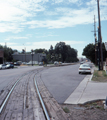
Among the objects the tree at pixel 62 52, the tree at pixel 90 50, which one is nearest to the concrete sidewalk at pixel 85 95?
the tree at pixel 90 50

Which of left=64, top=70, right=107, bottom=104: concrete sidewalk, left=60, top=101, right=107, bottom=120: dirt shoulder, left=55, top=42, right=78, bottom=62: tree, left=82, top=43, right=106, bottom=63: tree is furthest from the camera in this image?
left=55, top=42, right=78, bottom=62: tree

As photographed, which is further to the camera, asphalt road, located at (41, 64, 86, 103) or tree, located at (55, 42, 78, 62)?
tree, located at (55, 42, 78, 62)

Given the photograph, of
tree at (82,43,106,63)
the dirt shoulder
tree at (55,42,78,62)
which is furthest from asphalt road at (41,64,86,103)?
tree at (55,42,78,62)

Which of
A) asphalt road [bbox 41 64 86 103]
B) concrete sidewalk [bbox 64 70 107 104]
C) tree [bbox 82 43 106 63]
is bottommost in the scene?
asphalt road [bbox 41 64 86 103]

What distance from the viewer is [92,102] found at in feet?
27.1

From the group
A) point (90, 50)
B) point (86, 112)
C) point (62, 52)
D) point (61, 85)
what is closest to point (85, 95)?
point (86, 112)

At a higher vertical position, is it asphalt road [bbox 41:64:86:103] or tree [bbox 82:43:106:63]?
tree [bbox 82:43:106:63]

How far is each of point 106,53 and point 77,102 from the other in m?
54.1

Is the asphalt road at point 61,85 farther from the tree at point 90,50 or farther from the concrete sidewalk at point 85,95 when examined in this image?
the tree at point 90,50

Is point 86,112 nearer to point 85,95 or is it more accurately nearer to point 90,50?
point 85,95

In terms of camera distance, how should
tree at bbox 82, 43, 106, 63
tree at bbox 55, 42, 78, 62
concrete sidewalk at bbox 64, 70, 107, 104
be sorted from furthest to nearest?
tree at bbox 55, 42, 78, 62 < tree at bbox 82, 43, 106, 63 < concrete sidewalk at bbox 64, 70, 107, 104

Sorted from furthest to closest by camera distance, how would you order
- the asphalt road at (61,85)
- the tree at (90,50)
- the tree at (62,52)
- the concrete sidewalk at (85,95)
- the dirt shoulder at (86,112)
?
the tree at (62,52) → the tree at (90,50) → the asphalt road at (61,85) → the concrete sidewalk at (85,95) → the dirt shoulder at (86,112)

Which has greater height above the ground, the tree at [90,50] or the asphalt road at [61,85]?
the tree at [90,50]

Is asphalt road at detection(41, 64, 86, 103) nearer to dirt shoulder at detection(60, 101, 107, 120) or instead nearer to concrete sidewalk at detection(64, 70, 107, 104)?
concrete sidewalk at detection(64, 70, 107, 104)
